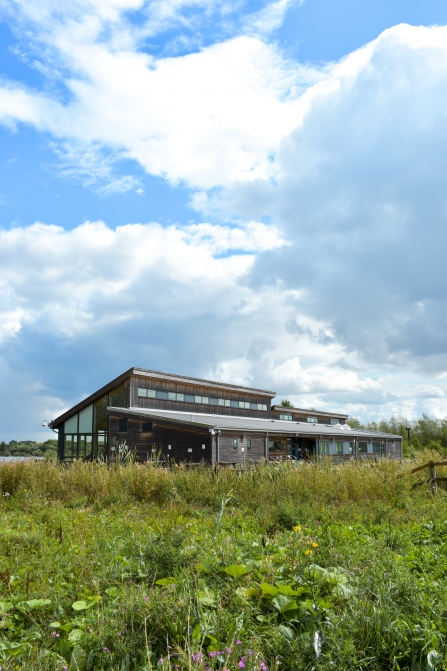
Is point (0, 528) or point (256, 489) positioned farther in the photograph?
point (256, 489)

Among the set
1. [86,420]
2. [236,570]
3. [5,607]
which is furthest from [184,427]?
[236,570]

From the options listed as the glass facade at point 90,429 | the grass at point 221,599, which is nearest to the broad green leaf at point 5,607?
the grass at point 221,599

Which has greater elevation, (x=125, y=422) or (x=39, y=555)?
(x=125, y=422)

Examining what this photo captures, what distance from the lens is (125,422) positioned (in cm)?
2809

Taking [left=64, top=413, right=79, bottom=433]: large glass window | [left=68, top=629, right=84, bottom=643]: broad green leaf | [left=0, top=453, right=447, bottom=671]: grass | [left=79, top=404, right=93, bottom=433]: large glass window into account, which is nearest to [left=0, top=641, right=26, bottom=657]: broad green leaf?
[left=0, top=453, right=447, bottom=671]: grass

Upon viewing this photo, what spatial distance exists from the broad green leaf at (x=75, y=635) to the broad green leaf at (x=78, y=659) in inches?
5.1

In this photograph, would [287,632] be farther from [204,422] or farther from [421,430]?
[421,430]

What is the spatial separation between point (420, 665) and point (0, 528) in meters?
6.97

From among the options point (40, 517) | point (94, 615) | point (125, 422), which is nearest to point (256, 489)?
point (40, 517)

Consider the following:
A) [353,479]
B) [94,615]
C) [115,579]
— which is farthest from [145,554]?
[353,479]

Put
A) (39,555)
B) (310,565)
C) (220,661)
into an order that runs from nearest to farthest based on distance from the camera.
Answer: (220,661) → (310,565) → (39,555)

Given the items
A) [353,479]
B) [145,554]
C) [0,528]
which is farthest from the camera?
[353,479]

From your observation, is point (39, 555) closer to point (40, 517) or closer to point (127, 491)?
point (40, 517)

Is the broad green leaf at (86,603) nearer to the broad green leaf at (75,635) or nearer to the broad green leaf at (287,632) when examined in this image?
the broad green leaf at (75,635)
